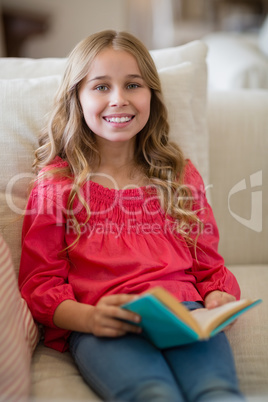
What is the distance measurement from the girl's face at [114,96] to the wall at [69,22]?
11.0 ft

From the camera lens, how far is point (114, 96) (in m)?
1.12

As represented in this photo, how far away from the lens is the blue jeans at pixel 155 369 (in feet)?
2.66

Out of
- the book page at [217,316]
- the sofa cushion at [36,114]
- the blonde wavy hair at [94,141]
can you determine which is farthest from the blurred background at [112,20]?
the book page at [217,316]

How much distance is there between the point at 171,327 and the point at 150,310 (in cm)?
6

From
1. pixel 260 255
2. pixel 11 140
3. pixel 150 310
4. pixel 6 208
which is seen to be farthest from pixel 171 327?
pixel 260 255

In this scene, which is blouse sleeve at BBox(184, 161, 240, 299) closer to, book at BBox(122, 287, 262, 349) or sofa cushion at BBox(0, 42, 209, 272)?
sofa cushion at BBox(0, 42, 209, 272)

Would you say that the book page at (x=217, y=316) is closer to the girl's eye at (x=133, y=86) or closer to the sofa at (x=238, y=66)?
the girl's eye at (x=133, y=86)

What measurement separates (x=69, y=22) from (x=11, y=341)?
157 inches

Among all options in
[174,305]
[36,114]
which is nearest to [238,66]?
[36,114]

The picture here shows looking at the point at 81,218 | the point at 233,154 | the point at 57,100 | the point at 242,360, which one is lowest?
the point at 242,360

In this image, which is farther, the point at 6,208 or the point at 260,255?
the point at 260,255

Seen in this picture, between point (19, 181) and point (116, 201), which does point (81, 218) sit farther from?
point (19, 181)

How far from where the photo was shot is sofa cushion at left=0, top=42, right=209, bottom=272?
116 cm

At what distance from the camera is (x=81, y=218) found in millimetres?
1109
